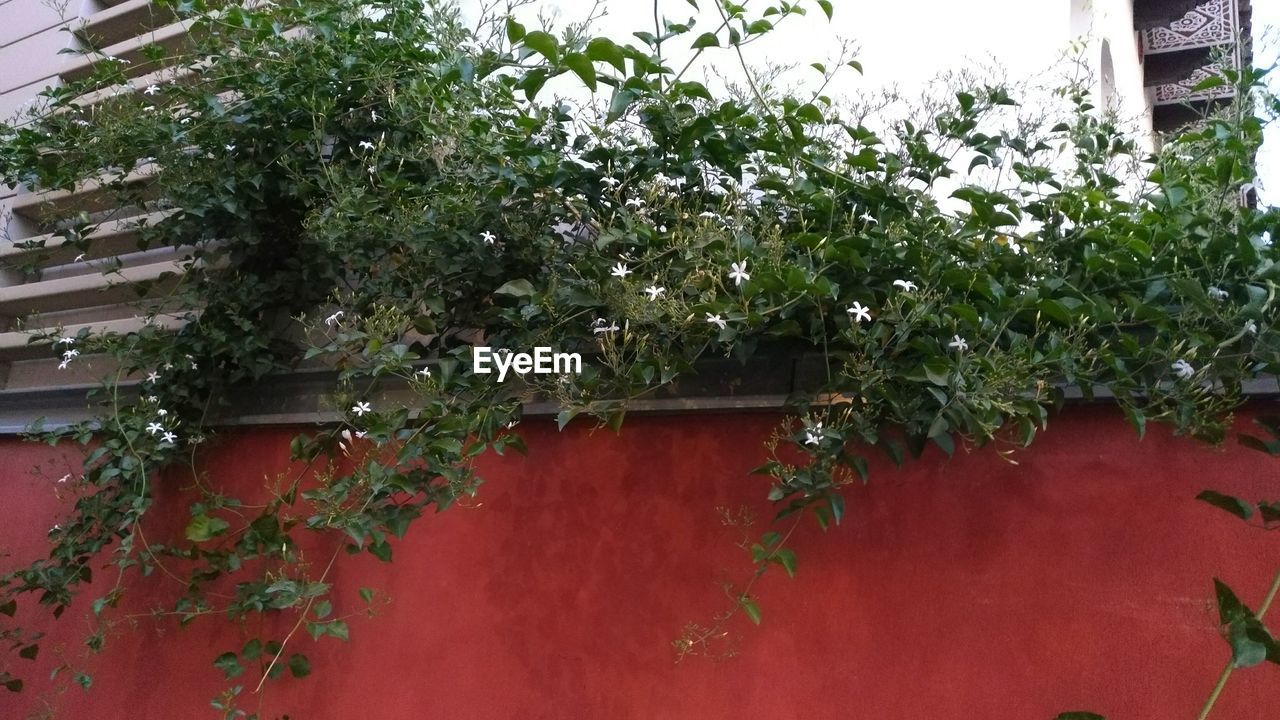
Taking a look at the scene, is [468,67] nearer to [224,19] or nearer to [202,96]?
[224,19]

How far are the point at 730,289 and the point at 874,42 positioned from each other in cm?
105

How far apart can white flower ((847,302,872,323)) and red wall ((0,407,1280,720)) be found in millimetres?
343

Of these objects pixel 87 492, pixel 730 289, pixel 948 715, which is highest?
pixel 730 289

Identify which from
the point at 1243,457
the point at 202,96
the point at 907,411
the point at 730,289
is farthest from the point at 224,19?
the point at 1243,457

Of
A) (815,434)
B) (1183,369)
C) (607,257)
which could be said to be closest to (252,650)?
(607,257)

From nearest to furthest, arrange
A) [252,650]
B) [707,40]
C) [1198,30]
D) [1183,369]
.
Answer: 1. [1183,369]
2. [707,40]
3. [252,650]
4. [1198,30]

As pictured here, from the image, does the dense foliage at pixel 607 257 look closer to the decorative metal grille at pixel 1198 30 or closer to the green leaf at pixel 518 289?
the green leaf at pixel 518 289

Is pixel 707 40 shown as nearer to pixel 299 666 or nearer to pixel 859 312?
pixel 859 312

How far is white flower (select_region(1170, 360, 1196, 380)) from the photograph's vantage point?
138 cm

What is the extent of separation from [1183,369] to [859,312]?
1.57ft

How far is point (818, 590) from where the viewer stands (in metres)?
1.71

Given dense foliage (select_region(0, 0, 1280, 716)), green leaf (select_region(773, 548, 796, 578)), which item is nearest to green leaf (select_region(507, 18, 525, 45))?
dense foliage (select_region(0, 0, 1280, 716))

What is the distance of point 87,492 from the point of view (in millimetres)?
2646

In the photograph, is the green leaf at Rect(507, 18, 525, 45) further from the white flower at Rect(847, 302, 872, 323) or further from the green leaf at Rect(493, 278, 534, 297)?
the white flower at Rect(847, 302, 872, 323)
